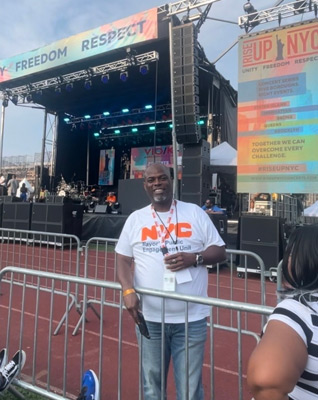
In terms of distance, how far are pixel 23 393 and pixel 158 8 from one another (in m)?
11.7

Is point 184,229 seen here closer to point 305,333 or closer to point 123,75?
point 305,333

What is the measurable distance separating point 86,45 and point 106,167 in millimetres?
10616

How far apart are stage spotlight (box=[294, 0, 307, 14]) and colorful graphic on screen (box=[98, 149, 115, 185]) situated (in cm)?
1623

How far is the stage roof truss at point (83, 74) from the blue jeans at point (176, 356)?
12.4 meters

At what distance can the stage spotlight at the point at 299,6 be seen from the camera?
8289 millimetres

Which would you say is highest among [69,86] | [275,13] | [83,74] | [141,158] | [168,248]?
[83,74]

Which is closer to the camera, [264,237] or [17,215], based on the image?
[264,237]

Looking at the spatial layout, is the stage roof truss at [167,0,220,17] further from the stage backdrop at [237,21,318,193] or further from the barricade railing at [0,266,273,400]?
the barricade railing at [0,266,273,400]

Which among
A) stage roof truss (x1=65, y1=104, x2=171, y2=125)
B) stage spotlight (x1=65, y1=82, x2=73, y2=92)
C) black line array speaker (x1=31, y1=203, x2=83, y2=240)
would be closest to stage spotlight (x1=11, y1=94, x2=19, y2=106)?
stage spotlight (x1=65, y1=82, x2=73, y2=92)

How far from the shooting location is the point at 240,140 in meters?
8.55

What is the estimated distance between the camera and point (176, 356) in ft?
6.42

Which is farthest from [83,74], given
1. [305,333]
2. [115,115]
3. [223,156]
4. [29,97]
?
[305,333]

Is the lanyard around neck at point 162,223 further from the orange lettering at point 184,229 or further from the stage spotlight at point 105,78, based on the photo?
the stage spotlight at point 105,78

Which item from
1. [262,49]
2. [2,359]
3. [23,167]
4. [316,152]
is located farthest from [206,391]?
[23,167]
